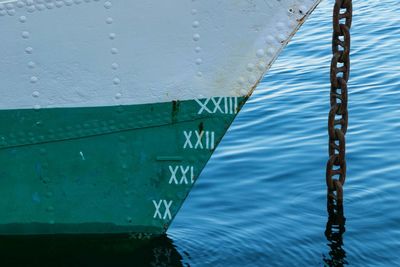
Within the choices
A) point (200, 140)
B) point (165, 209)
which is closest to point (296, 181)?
point (165, 209)

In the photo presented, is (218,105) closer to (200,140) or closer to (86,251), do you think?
(200,140)

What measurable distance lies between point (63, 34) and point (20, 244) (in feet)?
6.26

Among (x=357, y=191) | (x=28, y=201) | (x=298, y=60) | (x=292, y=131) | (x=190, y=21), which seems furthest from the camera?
(x=298, y=60)

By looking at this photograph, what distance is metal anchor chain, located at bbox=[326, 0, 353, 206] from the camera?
17.4 feet

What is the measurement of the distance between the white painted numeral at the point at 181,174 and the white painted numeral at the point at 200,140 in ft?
0.62

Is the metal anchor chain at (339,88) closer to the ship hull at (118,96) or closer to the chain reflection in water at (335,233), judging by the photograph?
the chain reflection in water at (335,233)

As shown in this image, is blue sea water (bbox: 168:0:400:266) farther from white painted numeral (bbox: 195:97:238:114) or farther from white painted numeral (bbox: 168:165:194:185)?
white painted numeral (bbox: 195:97:238:114)

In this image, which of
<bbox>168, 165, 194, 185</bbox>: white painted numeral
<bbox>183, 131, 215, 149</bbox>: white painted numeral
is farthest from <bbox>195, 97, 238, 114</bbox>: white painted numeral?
<bbox>168, 165, 194, 185</bbox>: white painted numeral

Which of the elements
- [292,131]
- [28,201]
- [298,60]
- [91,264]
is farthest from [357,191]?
[298,60]

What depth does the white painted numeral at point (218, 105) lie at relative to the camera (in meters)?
5.13

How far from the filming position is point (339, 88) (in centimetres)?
562

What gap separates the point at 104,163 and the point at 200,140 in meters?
0.74

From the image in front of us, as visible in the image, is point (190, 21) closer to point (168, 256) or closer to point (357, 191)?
point (168, 256)

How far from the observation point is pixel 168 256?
19.4 feet
